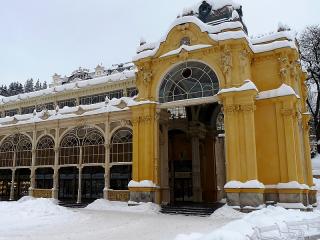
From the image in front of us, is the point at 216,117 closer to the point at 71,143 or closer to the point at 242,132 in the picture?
the point at 242,132

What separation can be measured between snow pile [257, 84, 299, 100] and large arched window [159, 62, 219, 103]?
3.12 metres

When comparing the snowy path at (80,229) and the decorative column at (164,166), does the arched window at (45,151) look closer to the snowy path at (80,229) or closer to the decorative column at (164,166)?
the decorative column at (164,166)

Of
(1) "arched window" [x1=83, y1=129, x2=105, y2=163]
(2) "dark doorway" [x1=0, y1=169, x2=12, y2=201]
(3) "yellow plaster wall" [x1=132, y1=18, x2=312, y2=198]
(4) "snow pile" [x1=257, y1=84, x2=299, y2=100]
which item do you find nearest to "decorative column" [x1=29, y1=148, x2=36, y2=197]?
(2) "dark doorway" [x1=0, y1=169, x2=12, y2=201]

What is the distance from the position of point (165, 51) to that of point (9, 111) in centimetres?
2504

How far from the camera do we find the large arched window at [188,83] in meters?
24.7

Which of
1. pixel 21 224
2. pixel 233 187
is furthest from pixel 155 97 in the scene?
pixel 21 224

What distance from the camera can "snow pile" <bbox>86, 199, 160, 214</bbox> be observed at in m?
23.6

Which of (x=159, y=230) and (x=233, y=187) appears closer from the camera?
(x=159, y=230)

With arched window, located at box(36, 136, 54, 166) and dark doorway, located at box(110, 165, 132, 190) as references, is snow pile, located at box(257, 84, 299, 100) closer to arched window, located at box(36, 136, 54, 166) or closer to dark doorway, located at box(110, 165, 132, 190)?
dark doorway, located at box(110, 165, 132, 190)

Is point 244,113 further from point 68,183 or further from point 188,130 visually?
point 68,183

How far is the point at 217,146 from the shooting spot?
36.5m

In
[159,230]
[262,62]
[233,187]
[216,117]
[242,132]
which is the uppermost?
[262,62]

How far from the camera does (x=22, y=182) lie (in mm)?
34938

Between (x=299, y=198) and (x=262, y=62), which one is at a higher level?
A: (x=262, y=62)
